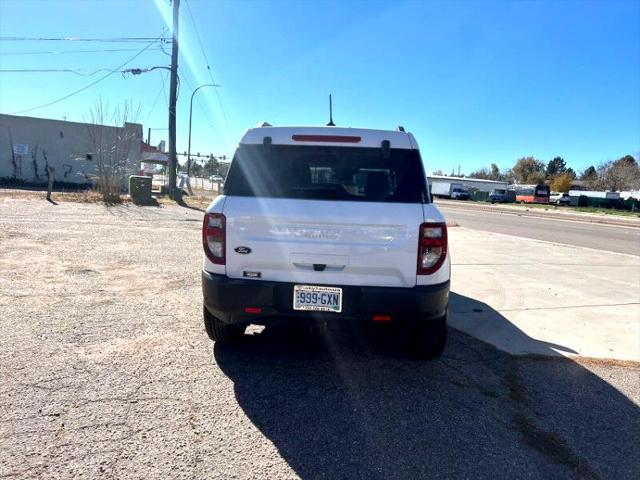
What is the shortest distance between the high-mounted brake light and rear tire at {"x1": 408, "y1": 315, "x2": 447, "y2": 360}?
1.61 m

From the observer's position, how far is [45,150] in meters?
27.8

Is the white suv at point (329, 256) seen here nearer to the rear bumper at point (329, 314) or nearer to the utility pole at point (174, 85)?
the rear bumper at point (329, 314)

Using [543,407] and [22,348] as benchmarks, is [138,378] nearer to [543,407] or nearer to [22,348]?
[22,348]

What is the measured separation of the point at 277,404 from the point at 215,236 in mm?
1317

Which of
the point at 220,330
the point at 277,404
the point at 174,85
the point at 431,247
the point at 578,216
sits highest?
the point at 174,85

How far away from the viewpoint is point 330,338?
4656 mm

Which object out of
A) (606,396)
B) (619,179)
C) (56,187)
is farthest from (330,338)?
(619,179)

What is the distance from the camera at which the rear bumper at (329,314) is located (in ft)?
11.0

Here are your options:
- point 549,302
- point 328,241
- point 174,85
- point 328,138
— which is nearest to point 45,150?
point 174,85

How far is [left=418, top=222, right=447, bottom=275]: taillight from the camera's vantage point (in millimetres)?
3355

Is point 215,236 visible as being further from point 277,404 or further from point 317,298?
point 277,404

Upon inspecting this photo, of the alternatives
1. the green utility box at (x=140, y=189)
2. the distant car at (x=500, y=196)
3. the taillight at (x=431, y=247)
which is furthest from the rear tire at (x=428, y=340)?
the distant car at (x=500, y=196)

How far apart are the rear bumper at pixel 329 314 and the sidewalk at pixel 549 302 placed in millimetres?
1760

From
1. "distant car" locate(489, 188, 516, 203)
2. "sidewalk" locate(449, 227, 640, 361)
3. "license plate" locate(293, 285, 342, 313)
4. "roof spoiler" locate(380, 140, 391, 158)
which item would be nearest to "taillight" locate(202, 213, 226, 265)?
"license plate" locate(293, 285, 342, 313)
